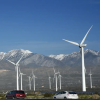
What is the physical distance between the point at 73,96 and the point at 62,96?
Answer: 8.22ft

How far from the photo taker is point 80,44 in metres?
78.8

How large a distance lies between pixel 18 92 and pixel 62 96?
30.6 ft

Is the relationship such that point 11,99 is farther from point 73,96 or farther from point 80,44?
point 80,44

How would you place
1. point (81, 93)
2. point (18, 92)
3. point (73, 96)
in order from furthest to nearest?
1. point (81, 93)
2. point (18, 92)
3. point (73, 96)

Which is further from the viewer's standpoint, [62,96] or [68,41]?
[68,41]

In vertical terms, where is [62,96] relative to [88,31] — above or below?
below

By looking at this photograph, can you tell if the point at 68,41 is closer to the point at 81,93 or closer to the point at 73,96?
the point at 81,93

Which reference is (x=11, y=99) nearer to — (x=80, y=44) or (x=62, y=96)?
(x=62, y=96)

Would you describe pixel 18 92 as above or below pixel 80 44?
below

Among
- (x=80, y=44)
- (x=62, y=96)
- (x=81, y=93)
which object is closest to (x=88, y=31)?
(x=80, y=44)

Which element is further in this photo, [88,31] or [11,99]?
[88,31]

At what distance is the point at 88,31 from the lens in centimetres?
7869

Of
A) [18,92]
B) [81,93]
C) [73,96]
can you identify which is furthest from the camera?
[81,93]

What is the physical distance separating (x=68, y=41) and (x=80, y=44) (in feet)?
9.09
